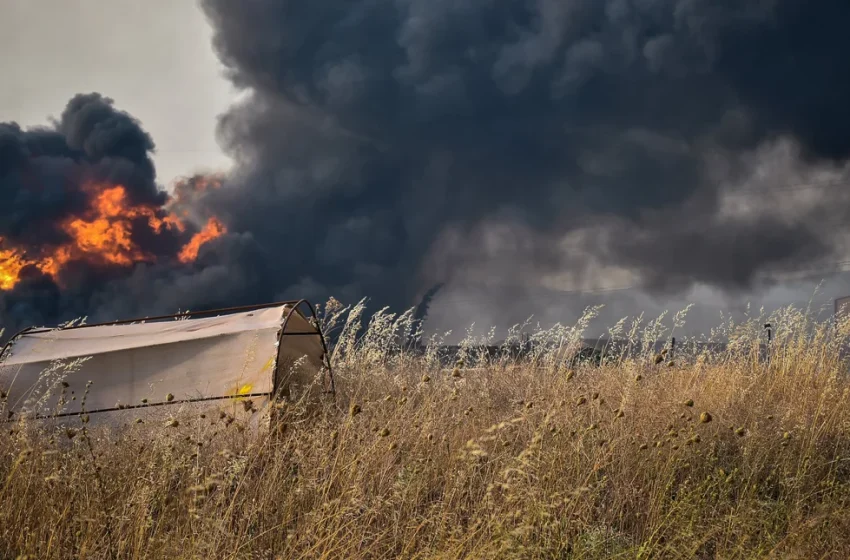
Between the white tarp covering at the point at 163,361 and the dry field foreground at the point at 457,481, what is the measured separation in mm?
382

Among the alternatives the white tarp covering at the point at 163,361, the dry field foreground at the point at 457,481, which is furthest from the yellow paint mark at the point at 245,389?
the dry field foreground at the point at 457,481

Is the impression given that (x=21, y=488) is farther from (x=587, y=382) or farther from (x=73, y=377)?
(x=587, y=382)

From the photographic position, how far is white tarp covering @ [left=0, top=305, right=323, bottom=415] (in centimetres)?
545

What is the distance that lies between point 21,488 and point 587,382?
207 inches

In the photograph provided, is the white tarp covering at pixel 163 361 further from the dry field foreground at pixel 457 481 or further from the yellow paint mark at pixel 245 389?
the dry field foreground at pixel 457 481

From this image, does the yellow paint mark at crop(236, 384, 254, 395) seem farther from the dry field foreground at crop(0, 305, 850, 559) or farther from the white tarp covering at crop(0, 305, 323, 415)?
the dry field foreground at crop(0, 305, 850, 559)

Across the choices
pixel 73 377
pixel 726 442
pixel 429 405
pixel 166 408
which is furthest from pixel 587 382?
pixel 73 377

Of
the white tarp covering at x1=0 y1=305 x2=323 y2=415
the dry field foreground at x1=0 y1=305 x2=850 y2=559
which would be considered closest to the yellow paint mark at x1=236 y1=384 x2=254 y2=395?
the white tarp covering at x1=0 y1=305 x2=323 y2=415

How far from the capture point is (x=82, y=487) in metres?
3.35

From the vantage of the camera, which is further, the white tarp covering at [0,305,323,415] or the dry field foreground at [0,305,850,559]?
the white tarp covering at [0,305,323,415]

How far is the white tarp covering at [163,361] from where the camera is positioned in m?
5.45

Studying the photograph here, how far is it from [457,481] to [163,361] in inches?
131

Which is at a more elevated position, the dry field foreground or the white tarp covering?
the white tarp covering

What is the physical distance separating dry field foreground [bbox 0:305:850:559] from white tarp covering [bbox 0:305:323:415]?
1.25 ft
